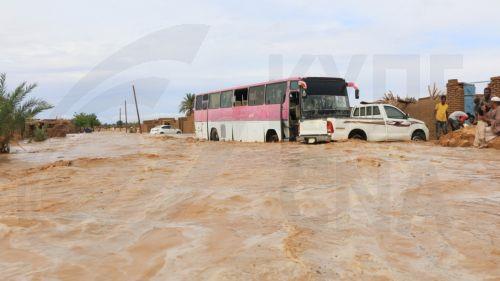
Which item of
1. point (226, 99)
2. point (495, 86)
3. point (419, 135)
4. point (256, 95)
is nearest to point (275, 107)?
point (256, 95)

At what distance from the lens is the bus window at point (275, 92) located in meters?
18.0

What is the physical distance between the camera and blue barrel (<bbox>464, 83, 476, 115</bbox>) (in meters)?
18.5

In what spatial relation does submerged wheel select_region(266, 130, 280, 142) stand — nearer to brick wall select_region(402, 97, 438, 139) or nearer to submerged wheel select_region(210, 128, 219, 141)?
submerged wheel select_region(210, 128, 219, 141)

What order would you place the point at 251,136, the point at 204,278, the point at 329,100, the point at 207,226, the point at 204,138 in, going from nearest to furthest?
the point at 204,278, the point at 207,226, the point at 329,100, the point at 251,136, the point at 204,138

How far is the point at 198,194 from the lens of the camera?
7.05 metres

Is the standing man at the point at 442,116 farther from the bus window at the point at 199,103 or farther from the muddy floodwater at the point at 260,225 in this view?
the bus window at the point at 199,103

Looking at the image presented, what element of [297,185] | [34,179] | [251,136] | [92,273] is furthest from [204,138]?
[92,273]

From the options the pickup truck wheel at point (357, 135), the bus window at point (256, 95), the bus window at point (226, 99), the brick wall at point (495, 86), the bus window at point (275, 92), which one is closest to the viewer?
the brick wall at point (495, 86)

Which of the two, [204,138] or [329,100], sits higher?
[329,100]

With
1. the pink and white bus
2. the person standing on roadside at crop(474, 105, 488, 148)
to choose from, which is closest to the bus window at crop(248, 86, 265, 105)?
the pink and white bus

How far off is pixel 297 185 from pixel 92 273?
4285 mm

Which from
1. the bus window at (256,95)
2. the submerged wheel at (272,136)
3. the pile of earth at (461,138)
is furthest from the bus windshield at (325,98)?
the pile of earth at (461,138)

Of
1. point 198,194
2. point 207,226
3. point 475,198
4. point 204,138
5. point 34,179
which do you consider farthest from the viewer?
point 204,138

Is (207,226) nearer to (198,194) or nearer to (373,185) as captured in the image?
(198,194)
